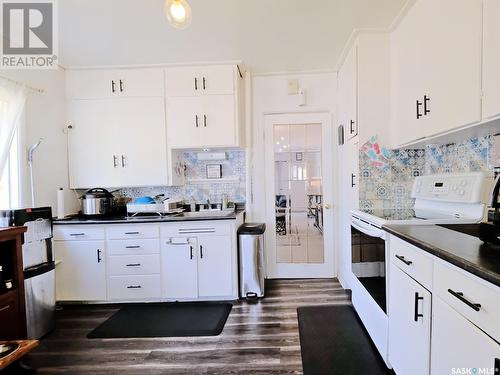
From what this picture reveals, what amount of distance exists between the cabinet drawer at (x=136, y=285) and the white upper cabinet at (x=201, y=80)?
1.98 meters

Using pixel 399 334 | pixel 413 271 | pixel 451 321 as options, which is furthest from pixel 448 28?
pixel 399 334

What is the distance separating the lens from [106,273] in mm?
2830

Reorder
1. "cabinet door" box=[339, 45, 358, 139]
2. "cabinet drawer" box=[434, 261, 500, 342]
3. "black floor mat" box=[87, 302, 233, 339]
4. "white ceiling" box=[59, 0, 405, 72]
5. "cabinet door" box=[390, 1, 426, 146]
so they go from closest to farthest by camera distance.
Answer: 1. "cabinet drawer" box=[434, 261, 500, 342]
2. "cabinet door" box=[390, 1, 426, 146]
3. "white ceiling" box=[59, 0, 405, 72]
4. "black floor mat" box=[87, 302, 233, 339]
5. "cabinet door" box=[339, 45, 358, 139]

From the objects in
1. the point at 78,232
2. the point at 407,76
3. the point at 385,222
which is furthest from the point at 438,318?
the point at 78,232

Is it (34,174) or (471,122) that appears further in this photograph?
(34,174)

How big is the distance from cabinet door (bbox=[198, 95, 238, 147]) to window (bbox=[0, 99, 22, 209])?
5.59 feet

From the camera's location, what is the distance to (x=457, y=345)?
106cm

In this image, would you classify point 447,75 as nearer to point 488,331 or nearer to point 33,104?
point 488,331

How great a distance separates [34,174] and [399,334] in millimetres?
3271

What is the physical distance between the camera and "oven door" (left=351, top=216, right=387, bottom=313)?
1840 millimetres

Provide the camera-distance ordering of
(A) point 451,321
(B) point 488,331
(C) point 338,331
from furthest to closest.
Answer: (C) point 338,331, (A) point 451,321, (B) point 488,331

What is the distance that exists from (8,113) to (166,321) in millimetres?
2223

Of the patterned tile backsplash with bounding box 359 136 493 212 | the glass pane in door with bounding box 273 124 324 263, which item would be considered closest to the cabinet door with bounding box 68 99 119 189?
the glass pane in door with bounding box 273 124 324 263

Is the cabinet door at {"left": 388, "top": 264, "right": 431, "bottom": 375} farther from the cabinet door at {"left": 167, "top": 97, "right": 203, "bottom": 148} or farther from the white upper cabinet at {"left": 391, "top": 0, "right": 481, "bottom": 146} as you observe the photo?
the cabinet door at {"left": 167, "top": 97, "right": 203, "bottom": 148}
